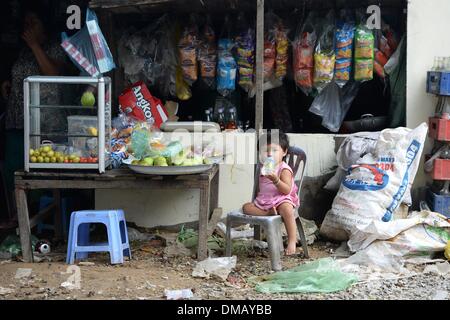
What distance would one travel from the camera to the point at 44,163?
5.92 meters

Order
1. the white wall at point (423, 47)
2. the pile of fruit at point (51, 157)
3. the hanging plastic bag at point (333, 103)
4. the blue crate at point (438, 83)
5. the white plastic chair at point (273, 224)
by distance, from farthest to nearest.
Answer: the hanging plastic bag at point (333, 103)
the white wall at point (423, 47)
the blue crate at point (438, 83)
the pile of fruit at point (51, 157)
the white plastic chair at point (273, 224)

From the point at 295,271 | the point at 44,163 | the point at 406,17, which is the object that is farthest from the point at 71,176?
the point at 406,17

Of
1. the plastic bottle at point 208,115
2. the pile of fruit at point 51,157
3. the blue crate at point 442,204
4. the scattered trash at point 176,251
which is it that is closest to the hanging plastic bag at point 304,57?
the plastic bottle at point 208,115

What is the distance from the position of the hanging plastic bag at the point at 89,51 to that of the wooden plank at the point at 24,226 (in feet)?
4.28

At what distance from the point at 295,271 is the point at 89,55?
271 centimetres

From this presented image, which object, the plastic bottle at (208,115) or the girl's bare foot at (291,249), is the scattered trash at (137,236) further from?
the girl's bare foot at (291,249)

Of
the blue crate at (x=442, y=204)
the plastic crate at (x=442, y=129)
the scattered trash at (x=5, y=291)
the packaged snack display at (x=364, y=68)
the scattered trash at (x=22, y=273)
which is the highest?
the packaged snack display at (x=364, y=68)

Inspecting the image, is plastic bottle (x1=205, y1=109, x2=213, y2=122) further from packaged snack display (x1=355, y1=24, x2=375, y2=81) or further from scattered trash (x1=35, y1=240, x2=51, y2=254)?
scattered trash (x1=35, y1=240, x2=51, y2=254)

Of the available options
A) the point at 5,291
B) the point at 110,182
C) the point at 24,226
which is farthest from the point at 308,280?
the point at 24,226

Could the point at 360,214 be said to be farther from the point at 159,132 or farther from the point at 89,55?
the point at 89,55

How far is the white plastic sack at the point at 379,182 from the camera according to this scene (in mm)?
6301

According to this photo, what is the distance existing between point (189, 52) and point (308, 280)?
288 centimetres

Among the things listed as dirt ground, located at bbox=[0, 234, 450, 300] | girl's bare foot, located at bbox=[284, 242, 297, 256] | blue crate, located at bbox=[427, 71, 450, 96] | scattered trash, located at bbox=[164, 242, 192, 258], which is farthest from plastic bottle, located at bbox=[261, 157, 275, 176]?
blue crate, located at bbox=[427, 71, 450, 96]

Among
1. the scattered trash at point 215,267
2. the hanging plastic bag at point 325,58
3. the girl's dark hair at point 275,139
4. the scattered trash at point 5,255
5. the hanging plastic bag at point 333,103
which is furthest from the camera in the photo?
the hanging plastic bag at point 333,103
